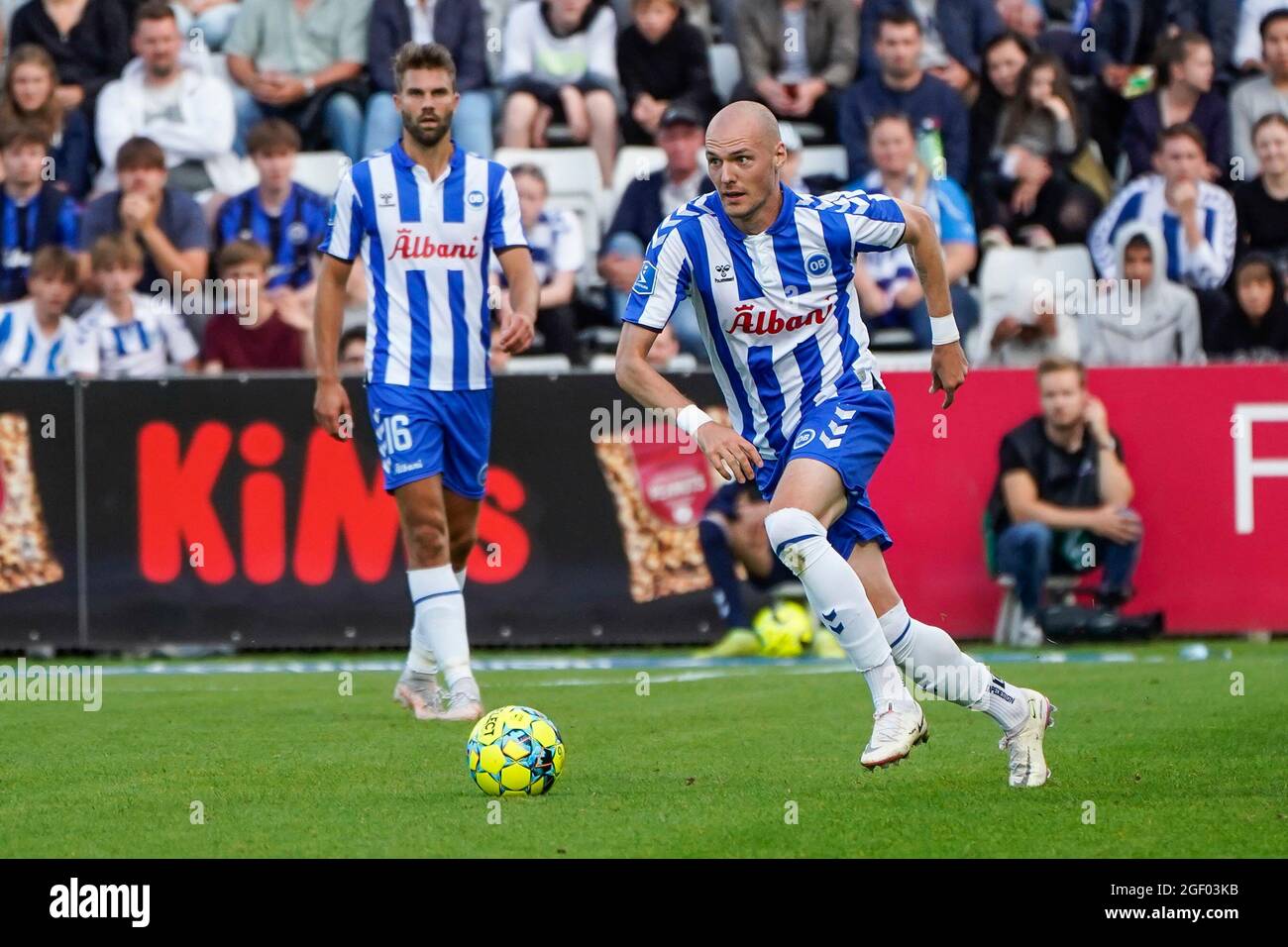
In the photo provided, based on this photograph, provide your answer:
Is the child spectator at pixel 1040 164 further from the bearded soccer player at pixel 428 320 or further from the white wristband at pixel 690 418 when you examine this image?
the white wristband at pixel 690 418

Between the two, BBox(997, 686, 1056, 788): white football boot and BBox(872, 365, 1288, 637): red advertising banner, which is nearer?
BBox(997, 686, 1056, 788): white football boot

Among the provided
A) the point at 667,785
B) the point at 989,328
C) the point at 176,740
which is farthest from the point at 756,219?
the point at 989,328

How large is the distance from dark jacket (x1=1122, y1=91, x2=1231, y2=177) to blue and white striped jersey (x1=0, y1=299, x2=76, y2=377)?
7408 mm

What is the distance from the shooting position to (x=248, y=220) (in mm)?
Answer: 14531

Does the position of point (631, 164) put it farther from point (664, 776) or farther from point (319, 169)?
point (664, 776)

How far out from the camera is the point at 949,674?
269 inches

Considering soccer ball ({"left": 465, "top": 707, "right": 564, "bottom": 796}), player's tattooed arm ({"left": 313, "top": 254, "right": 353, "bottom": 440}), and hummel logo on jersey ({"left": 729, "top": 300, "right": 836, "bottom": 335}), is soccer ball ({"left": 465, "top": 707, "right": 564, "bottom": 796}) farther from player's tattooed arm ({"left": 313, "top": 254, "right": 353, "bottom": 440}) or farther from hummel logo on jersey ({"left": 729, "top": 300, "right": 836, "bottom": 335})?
player's tattooed arm ({"left": 313, "top": 254, "right": 353, "bottom": 440})

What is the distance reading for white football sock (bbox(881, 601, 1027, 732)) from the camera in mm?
6789

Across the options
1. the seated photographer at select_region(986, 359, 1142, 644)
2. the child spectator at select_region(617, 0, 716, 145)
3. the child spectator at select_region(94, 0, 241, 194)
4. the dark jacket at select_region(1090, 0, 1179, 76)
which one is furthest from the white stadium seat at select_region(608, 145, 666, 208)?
the seated photographer at select_region(986, 359, 1142, 644)

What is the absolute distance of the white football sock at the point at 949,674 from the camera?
22.3ft

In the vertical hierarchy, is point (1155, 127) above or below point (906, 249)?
above

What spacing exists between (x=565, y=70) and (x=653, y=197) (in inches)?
59.9

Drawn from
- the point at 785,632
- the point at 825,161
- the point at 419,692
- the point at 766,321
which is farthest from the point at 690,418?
the point at 825,161

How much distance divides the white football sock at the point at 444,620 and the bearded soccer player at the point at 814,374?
2196 mm
